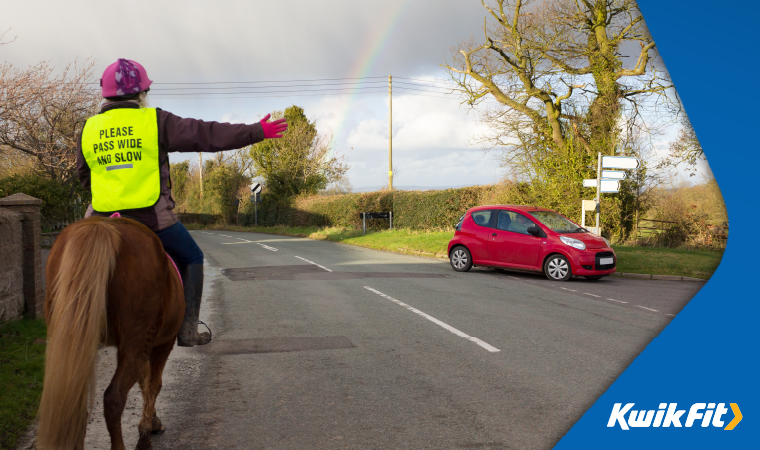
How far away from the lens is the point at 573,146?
19.4 metres

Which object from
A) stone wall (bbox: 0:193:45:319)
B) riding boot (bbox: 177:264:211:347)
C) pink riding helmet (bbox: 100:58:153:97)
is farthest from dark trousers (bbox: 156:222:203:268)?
Result: stone wall (bbox: 0:193:45:319)

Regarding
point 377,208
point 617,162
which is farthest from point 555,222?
point 377,208

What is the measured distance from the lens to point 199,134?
3.33 meters

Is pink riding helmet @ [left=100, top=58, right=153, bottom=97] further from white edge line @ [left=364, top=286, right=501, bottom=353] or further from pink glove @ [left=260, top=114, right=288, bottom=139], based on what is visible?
white edge line @ [left=364, top=286, right=501, bottom=353]

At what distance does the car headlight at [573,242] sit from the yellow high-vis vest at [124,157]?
10731 mm

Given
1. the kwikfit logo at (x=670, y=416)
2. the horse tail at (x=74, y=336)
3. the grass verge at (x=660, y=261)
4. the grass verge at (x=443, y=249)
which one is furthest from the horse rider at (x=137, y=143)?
the grass verge at (x=660, y=261)

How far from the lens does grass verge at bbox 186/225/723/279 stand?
13227 millimetres

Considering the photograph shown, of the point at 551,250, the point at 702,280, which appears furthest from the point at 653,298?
the point at 702,280

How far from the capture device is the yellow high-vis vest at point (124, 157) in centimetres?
326

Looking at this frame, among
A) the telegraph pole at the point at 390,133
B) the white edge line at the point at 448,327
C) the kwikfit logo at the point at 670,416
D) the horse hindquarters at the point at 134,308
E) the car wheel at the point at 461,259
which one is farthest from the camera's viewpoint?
the telegraph pole at the point at 390,133

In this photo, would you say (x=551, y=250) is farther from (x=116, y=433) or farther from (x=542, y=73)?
(x=116, y=433)

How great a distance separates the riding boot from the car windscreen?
34.5 feet

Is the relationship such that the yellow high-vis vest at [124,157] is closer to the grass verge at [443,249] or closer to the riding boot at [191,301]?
the riding boot at [191,301]

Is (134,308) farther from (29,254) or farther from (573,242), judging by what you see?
(573,242)
